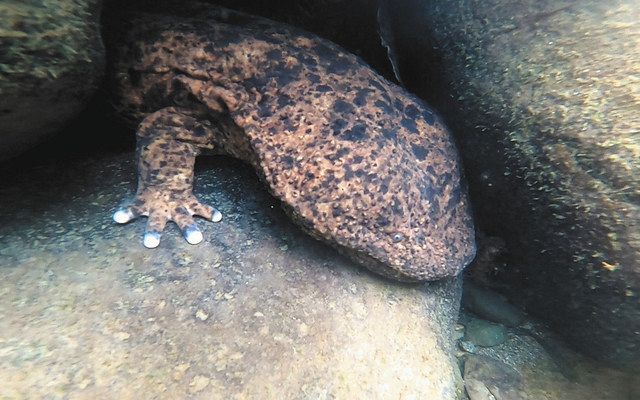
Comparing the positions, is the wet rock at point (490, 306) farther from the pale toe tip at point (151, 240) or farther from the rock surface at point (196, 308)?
the pale toe tip at point (151, 240)

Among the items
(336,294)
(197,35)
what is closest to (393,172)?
(336,294)

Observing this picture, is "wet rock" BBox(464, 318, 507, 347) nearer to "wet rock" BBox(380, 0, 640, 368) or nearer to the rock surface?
"wet rock" BBox(380, 0, 640, 368)

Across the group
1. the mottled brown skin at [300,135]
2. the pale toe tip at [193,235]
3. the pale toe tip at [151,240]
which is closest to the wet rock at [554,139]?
the mottled brown skin at [300,135]

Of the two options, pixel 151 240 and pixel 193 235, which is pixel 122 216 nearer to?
pixel 151 240

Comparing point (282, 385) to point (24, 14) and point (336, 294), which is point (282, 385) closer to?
point (336, 294)

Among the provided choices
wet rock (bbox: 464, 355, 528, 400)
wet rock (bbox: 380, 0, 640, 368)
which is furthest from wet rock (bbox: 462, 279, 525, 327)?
wet rock (bbox: 464, 355, 528, 400)
